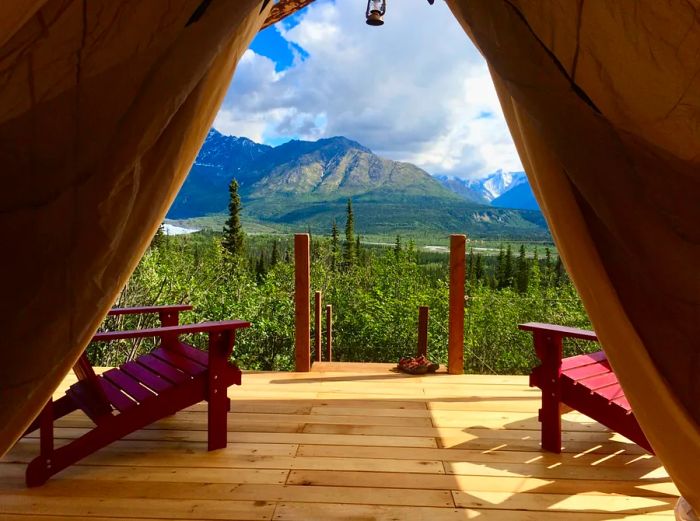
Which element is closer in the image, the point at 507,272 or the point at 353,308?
the point at 353,308

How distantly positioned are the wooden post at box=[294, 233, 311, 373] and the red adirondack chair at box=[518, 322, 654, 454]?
1596 millimetres

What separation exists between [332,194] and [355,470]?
149 m

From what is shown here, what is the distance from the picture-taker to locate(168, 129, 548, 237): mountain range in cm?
9436

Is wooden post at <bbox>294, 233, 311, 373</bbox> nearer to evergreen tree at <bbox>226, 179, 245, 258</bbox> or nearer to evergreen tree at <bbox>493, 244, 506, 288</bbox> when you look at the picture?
evergreen tree at <bbox>493, 244, 506, 288</bbox>

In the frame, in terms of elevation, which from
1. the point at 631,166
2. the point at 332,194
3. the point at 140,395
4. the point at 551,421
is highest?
the point at 332,194

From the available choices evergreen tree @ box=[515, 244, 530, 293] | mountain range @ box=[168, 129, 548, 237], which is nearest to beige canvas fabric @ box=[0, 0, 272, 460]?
evergreen tree @ box=[515, 244, 530, 293]

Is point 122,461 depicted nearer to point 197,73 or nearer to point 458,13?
point 197,73

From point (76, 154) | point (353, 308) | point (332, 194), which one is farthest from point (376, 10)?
point (332, 194)

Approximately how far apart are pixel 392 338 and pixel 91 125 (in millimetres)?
17375

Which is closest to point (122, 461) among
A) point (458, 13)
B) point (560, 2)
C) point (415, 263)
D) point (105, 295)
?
point (105, 295)

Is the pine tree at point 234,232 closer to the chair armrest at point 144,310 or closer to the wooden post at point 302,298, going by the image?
the wooden post at point 302,298

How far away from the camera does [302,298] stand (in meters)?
3.47

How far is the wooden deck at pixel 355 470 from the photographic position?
5.72 ft

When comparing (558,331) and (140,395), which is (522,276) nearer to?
(558,331)
